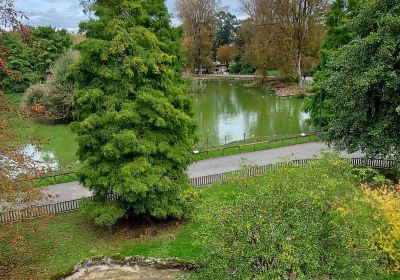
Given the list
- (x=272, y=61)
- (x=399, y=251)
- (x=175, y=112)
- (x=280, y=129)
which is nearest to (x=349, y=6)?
(x=280, y=129)

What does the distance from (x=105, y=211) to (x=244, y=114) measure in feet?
94.0

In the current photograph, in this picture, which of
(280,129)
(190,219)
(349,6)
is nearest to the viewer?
(190,219)

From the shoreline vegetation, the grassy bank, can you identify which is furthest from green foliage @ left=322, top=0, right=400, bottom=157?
the shoreline vegetation

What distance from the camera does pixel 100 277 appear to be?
1263 centimetres

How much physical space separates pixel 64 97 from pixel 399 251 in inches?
1262

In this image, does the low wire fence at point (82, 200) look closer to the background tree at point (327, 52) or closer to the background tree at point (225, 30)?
the background tree at point (327, 52)

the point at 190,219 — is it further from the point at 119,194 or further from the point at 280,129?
the point at 280,129

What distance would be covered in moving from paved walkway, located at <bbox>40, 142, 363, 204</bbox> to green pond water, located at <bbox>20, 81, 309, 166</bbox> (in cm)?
549

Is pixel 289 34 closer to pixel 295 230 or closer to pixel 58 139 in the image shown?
pixel 58 139

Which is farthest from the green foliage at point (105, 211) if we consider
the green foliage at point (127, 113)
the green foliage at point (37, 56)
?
the green foliage at point (37, 56)

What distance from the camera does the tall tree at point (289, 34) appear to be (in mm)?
49438

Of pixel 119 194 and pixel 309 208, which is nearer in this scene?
pixel 309 208

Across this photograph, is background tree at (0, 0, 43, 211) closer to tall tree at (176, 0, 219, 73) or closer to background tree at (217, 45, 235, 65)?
tall tree at (176, 0, 219, 73)

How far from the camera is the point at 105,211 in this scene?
14.8 meters
